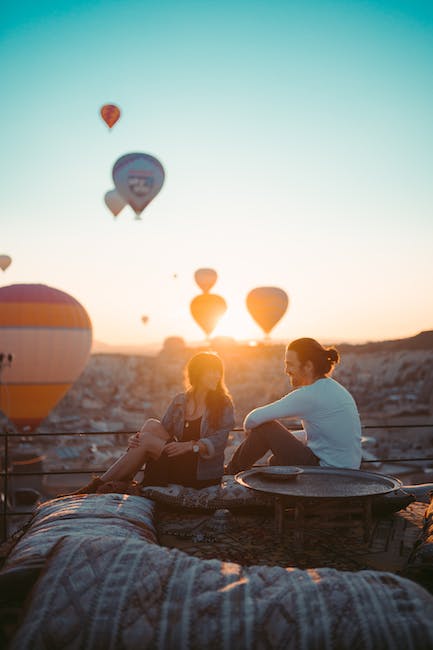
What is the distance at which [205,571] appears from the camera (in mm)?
1951

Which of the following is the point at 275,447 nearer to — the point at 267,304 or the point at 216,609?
the point at 216,609

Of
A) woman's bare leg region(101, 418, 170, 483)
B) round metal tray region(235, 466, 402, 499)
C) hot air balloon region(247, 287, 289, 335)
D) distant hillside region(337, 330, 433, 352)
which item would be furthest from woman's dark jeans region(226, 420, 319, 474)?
distant hillside region(337, 330, 433, 352)

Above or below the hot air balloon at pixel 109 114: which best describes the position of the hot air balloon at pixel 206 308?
below

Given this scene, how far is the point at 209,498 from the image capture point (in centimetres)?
400

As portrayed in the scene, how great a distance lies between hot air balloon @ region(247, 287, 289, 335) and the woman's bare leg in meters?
21.1

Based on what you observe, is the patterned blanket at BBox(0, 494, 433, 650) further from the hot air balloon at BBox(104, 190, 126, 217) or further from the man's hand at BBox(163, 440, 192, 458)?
the hot air balloon at BBox(104, 190, 126, 217)

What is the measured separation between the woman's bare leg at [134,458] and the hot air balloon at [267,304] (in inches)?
832

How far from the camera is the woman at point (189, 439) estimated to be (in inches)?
163

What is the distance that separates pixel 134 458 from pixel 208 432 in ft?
2.00

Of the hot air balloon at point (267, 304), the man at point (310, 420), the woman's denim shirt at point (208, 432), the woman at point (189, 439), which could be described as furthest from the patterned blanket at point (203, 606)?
the hot air balloon at point (267, 304)

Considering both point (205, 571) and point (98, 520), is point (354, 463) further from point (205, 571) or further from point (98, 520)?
point (205, 571)

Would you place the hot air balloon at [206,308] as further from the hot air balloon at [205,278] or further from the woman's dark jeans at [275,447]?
the woman's dark jeans at [275,447]

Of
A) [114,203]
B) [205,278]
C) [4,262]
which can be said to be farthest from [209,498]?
[4,262]

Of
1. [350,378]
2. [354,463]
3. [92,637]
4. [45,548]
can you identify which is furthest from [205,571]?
[350,378]
